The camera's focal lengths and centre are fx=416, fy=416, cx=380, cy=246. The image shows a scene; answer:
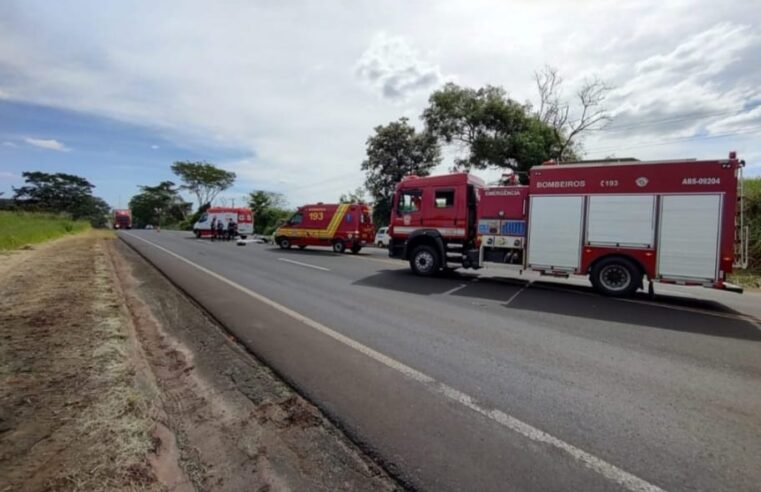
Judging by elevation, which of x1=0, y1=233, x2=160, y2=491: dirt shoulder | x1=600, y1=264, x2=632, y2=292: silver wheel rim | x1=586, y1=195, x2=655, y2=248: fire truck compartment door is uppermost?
x1=586, y1=195, x2=655, y2=248: fire truck compartment door

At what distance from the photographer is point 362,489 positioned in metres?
2.52

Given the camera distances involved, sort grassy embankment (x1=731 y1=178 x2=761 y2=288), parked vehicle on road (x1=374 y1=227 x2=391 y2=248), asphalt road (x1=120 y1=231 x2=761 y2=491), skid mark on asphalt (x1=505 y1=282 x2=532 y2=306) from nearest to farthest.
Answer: asphalt road (x1=120 y1=231 x2=761 y2=491)
skid mark on asphalt (x1=505 y1=282 x2=532 y2=306)
grassy embankment (x1=731 y1=178 x2=761 y2=288)
parked vehicle on road (x1=374 y1=227 x2=391 y2=248)

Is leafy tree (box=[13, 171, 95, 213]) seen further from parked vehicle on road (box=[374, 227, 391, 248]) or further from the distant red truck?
parked vehicle on road (box=[374, 227, 391, 248])

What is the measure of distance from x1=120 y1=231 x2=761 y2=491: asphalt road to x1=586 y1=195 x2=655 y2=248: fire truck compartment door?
1.35 meters

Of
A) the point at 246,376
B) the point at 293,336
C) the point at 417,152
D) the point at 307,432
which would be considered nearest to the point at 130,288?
the point at 293,336

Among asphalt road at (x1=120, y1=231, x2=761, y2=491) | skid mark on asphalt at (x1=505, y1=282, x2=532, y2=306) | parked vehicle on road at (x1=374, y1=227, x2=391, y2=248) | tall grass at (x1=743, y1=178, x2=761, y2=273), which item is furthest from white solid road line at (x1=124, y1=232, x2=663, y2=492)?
parked vehicle on road at (x1=374, y1=227, x2=391, y2=248)

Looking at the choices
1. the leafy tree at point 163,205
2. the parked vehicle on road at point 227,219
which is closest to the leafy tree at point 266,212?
the parked vehicle on road at point 227,219

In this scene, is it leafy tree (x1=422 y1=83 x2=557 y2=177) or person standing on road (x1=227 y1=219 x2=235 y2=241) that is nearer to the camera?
leafy tree (x1=422 y1=83 x2=557 y2=177)

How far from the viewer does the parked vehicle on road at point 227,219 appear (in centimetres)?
3525

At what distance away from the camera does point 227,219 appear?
35.2 m

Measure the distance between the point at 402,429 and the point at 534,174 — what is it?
8572mm

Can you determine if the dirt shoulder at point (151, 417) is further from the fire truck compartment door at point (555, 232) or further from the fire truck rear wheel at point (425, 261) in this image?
the fire truck compartment door at point (555, 232)

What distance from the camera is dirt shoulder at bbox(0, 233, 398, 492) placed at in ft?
8.48

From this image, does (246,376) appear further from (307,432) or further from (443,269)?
(443,269)
